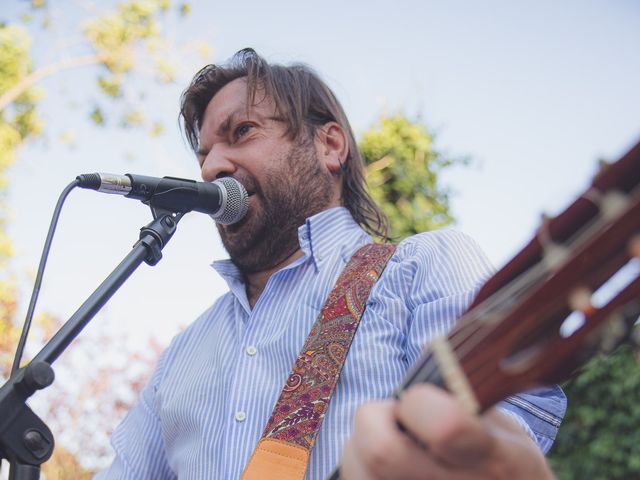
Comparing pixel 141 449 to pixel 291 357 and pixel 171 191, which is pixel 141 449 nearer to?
pixel 291 357

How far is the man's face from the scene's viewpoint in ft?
7.45

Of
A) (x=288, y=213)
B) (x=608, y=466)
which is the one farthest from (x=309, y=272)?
(x=608, y=466)

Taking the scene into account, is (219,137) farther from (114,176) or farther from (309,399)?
(309,399)

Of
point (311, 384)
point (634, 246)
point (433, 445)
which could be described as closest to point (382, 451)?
point (433, 445)

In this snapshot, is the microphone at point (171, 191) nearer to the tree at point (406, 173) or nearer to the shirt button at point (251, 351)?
the shirt button at point (251, 351)

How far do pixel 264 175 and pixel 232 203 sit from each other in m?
0.29

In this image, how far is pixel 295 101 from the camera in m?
2.58

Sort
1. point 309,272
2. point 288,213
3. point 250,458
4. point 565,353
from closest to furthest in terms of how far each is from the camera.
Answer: point 565,353 → point 250,458 → point 309,272 → point 288,213

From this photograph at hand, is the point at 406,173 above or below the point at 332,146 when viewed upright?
below

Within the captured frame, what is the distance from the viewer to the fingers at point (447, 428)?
0.72 metres

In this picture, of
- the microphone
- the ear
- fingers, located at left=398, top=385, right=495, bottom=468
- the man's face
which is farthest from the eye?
fingers, located at left=398, top=385, right=495, bottom=468

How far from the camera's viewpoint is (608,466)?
4.84 m

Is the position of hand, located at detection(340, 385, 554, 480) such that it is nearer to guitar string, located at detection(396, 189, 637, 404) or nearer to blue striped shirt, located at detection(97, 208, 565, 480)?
guitar string, located at detection(396, 189, 637, 404)

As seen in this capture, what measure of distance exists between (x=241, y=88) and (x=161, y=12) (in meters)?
8.18
